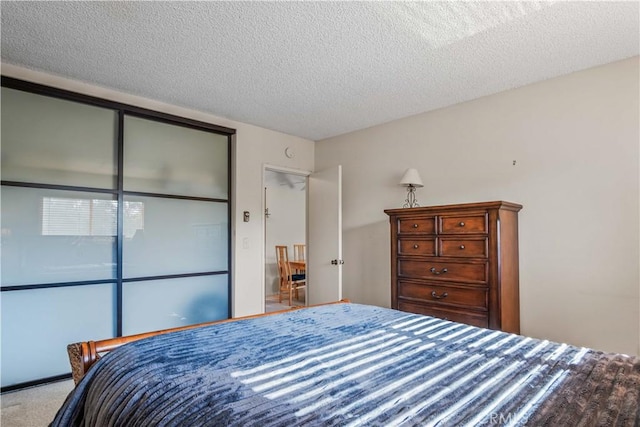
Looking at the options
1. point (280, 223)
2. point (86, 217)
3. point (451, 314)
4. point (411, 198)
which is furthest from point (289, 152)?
point (280, 223)

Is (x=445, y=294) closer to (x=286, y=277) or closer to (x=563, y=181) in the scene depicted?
(x=563, y=181)

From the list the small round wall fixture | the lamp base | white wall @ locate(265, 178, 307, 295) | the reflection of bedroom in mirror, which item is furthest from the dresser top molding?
white wall @ locate(265, 178, 307, 295)

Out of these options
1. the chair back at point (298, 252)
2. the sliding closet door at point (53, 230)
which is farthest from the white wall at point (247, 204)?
the chair back at point (298, 252)

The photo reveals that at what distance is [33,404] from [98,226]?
1.36m

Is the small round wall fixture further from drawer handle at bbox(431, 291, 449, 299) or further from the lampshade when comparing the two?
drawer handle at bbox(431, 291, 449, 299)

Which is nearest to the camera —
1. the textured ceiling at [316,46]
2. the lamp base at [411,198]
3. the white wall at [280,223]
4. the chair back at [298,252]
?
the textured ceiling at [316,46]

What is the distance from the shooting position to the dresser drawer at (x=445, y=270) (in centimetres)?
277

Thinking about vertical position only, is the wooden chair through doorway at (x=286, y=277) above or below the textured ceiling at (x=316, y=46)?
below

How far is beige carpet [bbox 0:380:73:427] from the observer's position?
2256mm

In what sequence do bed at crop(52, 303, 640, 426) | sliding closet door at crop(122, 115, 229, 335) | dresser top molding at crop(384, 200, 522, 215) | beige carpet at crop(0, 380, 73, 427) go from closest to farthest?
bed at crop(52, 303, 640, 426), beige carpet at crop(0, 380, 73, 427), dresser top molding at crop(384, 200, 522, 215), sliding closet door at crop(122, 115, 229, 335)

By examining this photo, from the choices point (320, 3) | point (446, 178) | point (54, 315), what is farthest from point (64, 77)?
point (446, 178)

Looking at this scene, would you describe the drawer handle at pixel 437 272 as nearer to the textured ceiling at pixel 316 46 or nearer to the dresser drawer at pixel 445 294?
the dresser drawer at pixel 445 294

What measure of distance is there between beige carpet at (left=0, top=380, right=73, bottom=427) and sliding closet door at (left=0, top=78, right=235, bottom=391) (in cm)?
10

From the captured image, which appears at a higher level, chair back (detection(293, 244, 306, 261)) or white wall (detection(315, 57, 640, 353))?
white wall (detection(315, 57, 640, 353))
